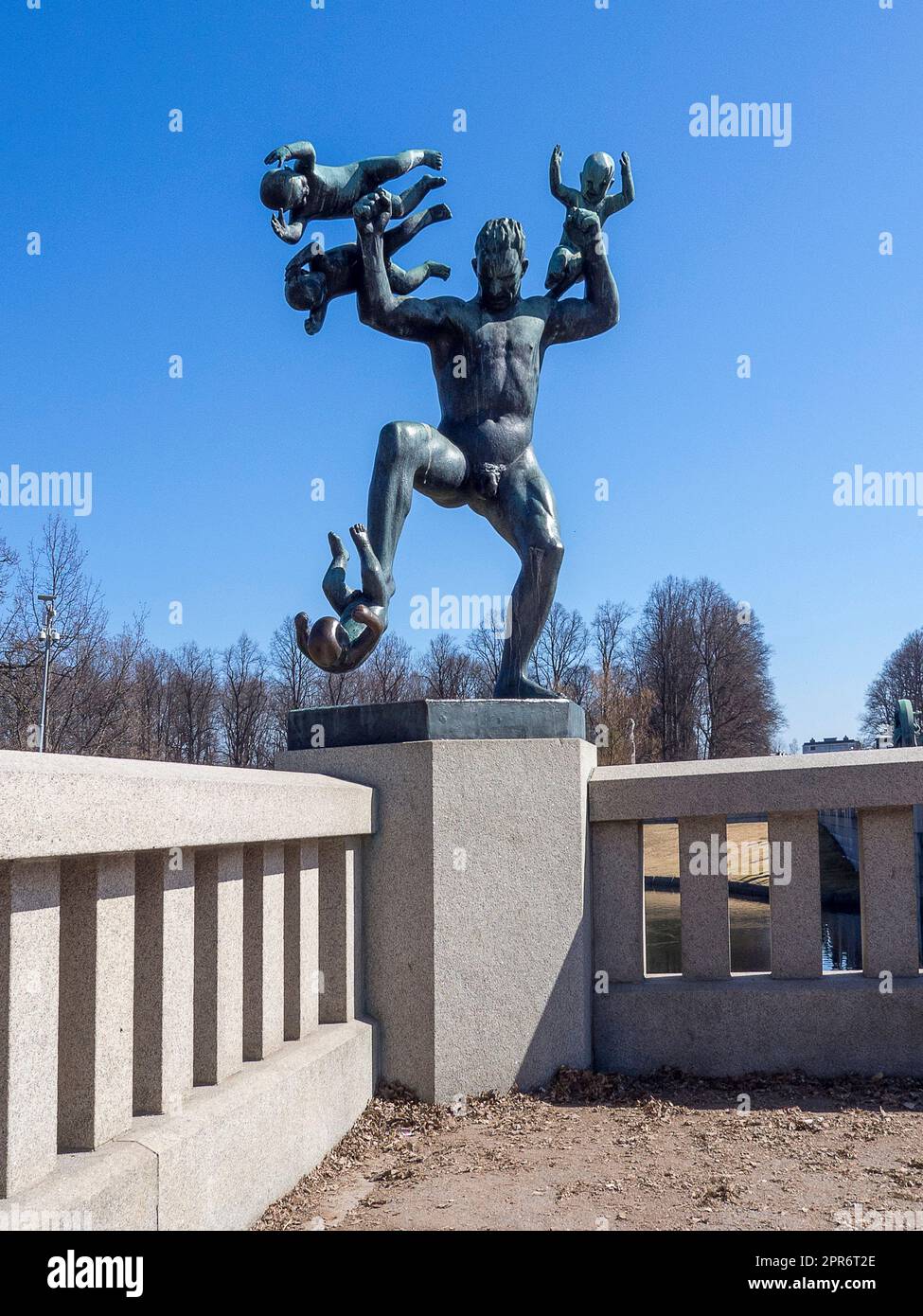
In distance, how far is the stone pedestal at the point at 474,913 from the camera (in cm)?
475

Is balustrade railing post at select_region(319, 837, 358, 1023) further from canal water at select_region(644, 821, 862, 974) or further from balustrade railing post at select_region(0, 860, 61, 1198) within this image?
canal water at select_region(644, 821, 862, 974)

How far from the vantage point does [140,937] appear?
10.0 ft

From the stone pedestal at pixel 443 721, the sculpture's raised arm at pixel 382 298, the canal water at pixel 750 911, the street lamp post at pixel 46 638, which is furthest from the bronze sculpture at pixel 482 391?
the street lamp post at pixel 46 638

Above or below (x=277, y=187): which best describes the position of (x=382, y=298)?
below

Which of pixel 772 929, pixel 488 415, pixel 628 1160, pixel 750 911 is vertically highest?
pixel 488 415

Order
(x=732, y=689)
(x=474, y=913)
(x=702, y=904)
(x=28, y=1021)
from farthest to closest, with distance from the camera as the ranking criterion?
(x=732, y=689), (x=702, y=904), (x=474, y=913), (x=28, y=1021)

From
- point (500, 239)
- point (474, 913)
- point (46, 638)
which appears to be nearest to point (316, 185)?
point (500, 239)

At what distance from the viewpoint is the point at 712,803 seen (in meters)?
5.12

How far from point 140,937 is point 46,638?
81.3 ft

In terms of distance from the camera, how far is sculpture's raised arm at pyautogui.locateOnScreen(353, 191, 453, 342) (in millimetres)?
5359

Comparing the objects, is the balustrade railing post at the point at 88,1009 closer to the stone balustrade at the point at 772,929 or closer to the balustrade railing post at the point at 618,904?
the stone balustrade at the point at 772,929

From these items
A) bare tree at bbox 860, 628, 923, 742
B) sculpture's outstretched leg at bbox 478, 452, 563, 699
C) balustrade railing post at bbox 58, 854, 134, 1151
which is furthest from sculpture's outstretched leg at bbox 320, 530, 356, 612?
bare tree at bbox 860, 628, 923, 742

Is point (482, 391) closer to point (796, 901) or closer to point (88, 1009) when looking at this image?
point (796, 901)

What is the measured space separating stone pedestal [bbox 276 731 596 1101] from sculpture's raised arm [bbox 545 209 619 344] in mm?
2166
